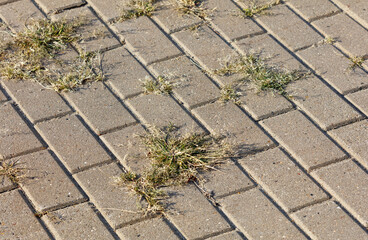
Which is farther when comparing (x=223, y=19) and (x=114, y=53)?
(x=223, y=19)

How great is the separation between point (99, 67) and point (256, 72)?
993mm

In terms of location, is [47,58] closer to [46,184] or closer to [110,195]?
[46,184]

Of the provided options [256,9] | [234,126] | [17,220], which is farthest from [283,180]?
[256,9]

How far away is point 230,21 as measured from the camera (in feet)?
14.9

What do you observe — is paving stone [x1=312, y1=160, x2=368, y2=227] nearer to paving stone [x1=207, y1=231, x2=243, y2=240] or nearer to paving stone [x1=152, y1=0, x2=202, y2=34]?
paving stone [x1=207, y1=231, x2=243, y2=240]

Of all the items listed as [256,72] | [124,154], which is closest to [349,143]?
[256,72]

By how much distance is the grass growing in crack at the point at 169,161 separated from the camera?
335cm

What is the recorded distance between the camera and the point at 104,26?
446 cm

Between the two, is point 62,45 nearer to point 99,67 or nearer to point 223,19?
point 99,67

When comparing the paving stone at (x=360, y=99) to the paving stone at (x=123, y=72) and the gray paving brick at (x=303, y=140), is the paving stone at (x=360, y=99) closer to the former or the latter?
the gray paving brick at (x=303, y=140)

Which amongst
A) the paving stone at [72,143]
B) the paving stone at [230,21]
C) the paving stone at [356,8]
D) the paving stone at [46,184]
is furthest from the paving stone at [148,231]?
the paving stone at [356,8]

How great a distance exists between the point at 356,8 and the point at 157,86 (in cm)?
171

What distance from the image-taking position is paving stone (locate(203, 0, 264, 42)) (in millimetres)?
4441

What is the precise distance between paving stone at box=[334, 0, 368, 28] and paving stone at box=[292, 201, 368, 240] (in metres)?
1.79
